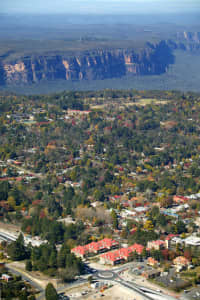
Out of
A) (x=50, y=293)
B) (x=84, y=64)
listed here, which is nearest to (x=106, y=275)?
(x=50, y=293)

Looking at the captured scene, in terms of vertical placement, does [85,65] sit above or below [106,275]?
above

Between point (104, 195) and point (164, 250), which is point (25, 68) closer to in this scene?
point (104, 195)

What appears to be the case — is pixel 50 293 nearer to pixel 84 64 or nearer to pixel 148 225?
pixel 148 225

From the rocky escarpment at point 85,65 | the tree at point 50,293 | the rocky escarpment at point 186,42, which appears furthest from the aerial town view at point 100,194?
the rocky escarpment at point 186,42

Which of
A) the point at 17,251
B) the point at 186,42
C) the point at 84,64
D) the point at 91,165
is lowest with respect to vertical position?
the point at 91,165

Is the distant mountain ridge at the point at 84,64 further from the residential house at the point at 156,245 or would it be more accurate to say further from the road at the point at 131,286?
the road at the point at 131,286
